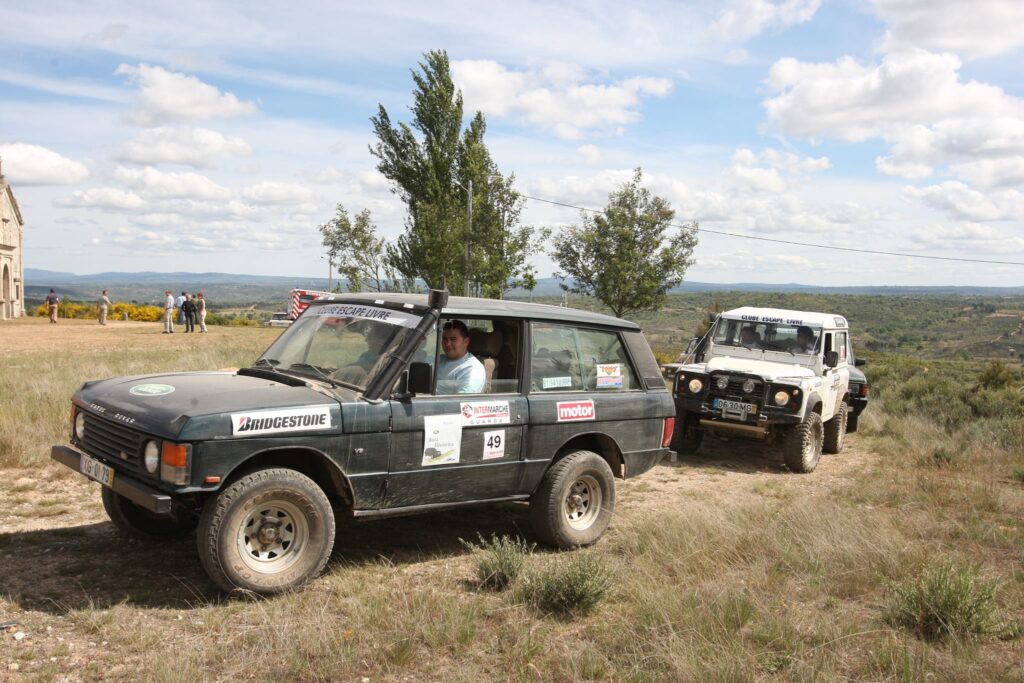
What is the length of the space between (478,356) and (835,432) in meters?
7.84

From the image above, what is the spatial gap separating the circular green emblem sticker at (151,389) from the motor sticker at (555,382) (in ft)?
8.58

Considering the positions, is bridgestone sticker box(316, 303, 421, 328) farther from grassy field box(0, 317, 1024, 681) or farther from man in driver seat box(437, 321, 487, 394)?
grassy field box(0, 317, 1024, 681)

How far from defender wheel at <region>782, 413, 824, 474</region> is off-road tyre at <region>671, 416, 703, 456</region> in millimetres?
1265

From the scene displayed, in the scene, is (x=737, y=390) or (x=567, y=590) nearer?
(x=567, y=590)

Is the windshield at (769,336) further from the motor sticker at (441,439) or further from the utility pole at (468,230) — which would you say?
the utility pole at (468,230)

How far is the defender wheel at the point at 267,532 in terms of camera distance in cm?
458

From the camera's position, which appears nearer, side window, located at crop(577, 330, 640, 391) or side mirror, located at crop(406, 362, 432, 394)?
side mirror, located at crop(406, 362, 432, 394)

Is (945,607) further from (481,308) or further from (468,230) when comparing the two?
(468,230)

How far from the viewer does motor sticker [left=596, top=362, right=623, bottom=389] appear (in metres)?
6.54

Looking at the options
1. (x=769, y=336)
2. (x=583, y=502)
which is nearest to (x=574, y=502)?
(x=583, y=502)


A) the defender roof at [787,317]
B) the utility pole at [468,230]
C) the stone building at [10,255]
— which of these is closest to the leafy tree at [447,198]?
the utility pole at [468,230]

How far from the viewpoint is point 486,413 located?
5719 millimetres

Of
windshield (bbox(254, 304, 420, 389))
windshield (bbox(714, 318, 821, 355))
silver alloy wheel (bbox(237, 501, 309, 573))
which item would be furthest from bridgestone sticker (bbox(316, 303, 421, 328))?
windshield (bbox(714, 318, 821, 355))

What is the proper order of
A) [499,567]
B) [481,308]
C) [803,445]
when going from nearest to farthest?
1. [499,567]
2. [481,308]
3. [803,445]
